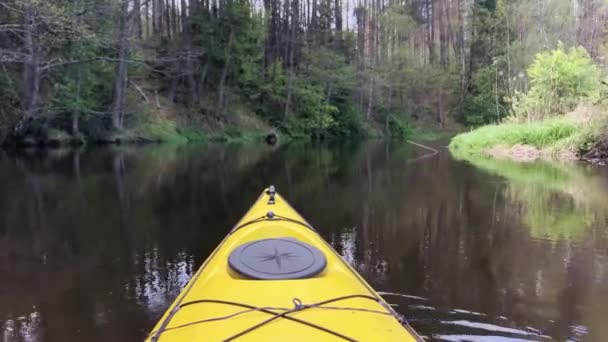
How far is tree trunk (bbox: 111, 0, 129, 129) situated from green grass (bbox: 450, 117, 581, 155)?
1257 centimetres

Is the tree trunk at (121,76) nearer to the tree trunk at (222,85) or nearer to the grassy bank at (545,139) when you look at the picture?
the tree trunk at (222,85)

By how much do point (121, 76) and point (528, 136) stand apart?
1431 cm

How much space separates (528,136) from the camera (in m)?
16.5

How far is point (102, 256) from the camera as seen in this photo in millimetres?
5426

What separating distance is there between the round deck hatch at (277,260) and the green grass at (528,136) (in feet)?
45.3

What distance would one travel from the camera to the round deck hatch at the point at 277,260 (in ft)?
8.84

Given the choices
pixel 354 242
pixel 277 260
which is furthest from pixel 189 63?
pixel 277 260

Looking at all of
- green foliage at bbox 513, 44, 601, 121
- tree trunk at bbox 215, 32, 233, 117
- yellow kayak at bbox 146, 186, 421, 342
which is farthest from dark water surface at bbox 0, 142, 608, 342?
tree trunk at bbox 215, 32, 233, 117

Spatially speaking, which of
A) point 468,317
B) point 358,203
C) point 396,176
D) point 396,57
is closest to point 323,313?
point 468,317

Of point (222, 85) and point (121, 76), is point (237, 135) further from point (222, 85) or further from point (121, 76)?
point (121, 76)

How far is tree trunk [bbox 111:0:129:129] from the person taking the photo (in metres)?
20.2

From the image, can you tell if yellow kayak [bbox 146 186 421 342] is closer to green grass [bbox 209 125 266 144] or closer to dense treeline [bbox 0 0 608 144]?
dense treeline [bbox 0 0 608 144]

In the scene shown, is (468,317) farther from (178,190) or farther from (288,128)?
(288,128)

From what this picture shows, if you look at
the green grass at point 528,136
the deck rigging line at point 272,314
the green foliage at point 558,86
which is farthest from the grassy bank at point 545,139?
the deck rigging line at point 272,314
